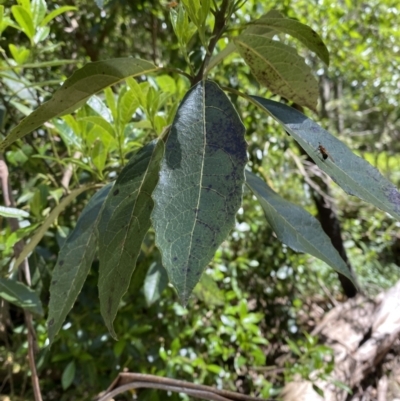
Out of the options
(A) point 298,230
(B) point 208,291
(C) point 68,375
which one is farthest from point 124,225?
(C) point 68,375

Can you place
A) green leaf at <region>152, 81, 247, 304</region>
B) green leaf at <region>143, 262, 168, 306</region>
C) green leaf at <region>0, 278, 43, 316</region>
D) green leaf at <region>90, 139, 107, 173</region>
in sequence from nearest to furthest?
green leaf at <region>152, 81, 247, 304</region>
green leaf at <region>0, 278, 43, 316</region>
green leaf at <region>90, 139, 107, 173</region>
green leaf at <region>143, 262, 168, 306</region>

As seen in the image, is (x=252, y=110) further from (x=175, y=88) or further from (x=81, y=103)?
(x=81, y=103)

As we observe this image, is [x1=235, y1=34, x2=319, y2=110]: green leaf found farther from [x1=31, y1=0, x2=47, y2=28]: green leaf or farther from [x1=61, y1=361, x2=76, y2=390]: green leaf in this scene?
[x1=61, y1=361, x2=76, y2=390]: green leaf

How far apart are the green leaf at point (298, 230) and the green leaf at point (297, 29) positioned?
212mm

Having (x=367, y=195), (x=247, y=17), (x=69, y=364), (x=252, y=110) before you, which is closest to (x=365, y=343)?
(x=252, y=110)

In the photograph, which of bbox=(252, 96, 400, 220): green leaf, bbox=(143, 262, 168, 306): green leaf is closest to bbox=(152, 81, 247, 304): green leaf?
bbox=(252, 96, 400, 220): green leaf

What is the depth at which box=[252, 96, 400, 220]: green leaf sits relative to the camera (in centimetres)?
40

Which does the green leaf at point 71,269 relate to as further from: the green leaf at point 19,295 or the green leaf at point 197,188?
the green leaf at point 197,188

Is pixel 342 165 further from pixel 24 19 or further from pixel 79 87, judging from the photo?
pixel 24 19

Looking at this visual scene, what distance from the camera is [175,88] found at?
90 cm

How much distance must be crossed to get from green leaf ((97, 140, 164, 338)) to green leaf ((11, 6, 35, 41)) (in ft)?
1.25

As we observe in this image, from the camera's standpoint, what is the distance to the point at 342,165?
43cm

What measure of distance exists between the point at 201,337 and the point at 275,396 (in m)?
0.36

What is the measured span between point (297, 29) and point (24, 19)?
489 millimetres
